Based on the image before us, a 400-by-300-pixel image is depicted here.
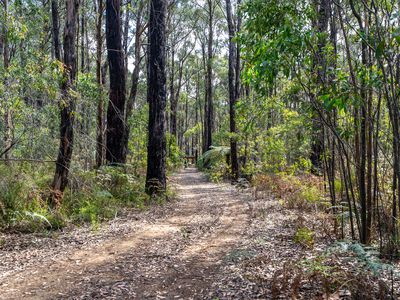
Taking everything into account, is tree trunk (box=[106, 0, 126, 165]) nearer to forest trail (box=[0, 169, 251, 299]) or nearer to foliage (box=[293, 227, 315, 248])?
forest trail (box=[0, 169, 251, 299])

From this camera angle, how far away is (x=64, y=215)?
701cm

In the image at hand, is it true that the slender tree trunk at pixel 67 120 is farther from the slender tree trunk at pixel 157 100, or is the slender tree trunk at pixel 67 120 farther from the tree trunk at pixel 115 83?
the tree trunk at pixel 115 83

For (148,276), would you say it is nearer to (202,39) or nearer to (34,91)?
(34,91)

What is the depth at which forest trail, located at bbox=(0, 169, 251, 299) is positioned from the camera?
→ 3.83 meters

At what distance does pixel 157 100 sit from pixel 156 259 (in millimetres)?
6332

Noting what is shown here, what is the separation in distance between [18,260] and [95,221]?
2352 millimetres

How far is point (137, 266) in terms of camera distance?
4.68 meters

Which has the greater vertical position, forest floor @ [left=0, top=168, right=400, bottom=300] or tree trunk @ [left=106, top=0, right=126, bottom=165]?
tree trunk @ [left=106, top=0, right=126, bottom=165]

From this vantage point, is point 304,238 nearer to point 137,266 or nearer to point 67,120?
point 137,266

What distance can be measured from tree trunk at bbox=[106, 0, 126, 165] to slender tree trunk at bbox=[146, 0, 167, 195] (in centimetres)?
112

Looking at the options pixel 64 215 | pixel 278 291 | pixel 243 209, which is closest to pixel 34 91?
pixel 64 215

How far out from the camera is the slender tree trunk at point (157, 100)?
1043cm

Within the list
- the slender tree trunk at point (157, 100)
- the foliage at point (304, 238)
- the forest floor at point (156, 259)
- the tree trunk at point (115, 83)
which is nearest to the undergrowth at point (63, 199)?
the forest floor at point (156, 259)

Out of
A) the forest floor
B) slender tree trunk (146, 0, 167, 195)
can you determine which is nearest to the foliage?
the forest floor
